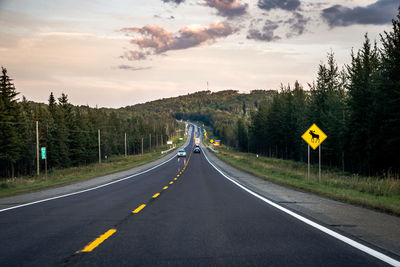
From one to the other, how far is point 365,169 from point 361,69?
14.0 metres

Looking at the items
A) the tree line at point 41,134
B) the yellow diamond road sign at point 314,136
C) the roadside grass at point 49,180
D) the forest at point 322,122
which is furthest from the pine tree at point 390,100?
the tree line at point 41,134

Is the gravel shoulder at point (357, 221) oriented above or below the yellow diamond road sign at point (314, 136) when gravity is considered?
below

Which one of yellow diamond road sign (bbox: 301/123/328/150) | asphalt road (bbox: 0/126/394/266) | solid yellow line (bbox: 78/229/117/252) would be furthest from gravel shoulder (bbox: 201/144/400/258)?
yellow diamond road sign (bbox: 301/123/328/150)

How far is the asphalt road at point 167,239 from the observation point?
4711mm

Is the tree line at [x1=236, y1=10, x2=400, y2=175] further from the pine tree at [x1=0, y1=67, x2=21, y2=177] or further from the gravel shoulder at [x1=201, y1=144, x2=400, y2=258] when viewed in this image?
the pine tree at [x1=0, y1=67, x2=21, y2=177]

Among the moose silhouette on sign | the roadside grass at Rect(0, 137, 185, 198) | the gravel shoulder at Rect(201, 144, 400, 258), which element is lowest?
the roadside grass at Rect(0, 137, 185, 198)

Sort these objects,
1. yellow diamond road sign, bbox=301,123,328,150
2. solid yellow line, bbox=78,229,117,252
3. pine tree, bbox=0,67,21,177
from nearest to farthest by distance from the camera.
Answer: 1. solid yellow line, bbox=78,229,117,252
2. yellow diamond road sign, bbox=301,123,328,150
3. pine tree, bbox=0,67,21,177

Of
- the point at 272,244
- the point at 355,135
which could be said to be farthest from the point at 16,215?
the point at 355,135

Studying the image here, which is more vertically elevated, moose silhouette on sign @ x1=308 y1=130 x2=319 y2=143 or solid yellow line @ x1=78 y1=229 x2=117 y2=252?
moose silhouette on sign @ x1=308 y1=130 x2=319 y2=143

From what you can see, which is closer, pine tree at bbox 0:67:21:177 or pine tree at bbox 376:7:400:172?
pine tree at bbox 376:7:400:172

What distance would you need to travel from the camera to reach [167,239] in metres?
6.04

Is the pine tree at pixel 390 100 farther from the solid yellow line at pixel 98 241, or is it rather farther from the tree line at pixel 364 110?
the solid yellow line at pixel 98 241

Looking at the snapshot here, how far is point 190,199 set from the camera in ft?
40.8

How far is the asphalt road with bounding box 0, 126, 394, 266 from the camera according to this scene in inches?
185
